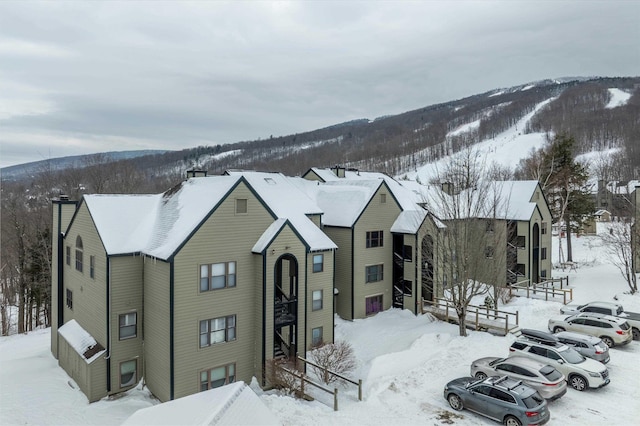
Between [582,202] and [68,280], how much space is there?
5137cm

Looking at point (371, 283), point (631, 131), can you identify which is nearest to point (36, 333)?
point (371, 283)

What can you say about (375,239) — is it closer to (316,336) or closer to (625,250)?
(316,336)

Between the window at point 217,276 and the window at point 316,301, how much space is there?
5.70 meters

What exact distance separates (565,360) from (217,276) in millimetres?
15964

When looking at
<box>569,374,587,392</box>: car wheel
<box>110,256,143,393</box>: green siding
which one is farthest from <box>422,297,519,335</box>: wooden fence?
<box>110,256,143,393</box>: green siding

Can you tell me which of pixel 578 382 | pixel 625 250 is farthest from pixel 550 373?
pixel 625 250

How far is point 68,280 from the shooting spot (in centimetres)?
2377

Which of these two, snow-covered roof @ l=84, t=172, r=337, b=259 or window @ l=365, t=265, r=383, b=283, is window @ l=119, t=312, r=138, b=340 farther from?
window @ l=365, t=265, r=383, b=283

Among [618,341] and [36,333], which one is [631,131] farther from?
[36,333]

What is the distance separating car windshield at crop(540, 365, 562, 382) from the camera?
16.3m

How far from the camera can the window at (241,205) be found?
790 inches

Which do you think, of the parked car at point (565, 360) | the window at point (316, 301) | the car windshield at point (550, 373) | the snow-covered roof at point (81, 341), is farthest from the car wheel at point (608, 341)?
the snow-covered roof at point (81, 341)

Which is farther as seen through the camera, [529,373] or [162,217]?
[162,217]

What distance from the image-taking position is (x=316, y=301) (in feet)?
78.5
